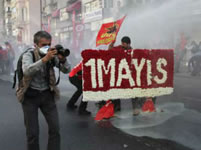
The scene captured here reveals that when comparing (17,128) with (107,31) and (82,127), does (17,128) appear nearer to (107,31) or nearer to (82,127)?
(82,127)

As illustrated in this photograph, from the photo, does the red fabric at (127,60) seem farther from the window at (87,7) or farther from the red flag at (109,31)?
the window at (87,7)

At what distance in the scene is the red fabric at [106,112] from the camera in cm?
487

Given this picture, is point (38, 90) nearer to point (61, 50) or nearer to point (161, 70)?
point (61, 50)

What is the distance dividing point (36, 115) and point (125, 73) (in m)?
2.19

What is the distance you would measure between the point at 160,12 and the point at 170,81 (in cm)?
1319

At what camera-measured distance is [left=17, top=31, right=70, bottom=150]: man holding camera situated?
2750 millimetres

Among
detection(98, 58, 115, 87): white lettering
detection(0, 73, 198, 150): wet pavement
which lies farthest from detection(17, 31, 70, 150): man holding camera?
detection(98, 58, 115, 87): white lettering

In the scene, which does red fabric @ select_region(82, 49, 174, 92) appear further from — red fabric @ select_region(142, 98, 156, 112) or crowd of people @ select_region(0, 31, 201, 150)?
crowd of people @ select_region(0, 31, 201, 150)

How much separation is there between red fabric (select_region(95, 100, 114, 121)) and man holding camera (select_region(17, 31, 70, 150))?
203 cm

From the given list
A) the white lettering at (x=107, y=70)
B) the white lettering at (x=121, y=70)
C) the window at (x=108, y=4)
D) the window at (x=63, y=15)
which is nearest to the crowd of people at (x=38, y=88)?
the white lettering at (x=107, y=70)

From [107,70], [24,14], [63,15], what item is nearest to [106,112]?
[107,70]

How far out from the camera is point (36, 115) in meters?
2.85

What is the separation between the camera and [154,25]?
18.7 meters

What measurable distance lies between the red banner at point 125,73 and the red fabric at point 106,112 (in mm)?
396
